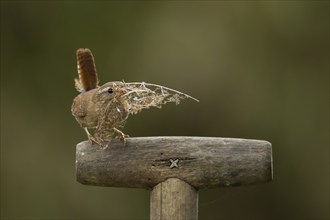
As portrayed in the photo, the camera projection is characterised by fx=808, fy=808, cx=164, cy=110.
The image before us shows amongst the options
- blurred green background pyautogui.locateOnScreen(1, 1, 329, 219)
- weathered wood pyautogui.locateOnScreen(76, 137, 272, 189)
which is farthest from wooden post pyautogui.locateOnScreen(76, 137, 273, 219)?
blurred green background pyautogui.locateOnScreen(1, 1, 329, 219)

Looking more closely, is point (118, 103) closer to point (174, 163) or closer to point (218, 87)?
point (174, 163)

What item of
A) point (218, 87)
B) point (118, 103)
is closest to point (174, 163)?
point (118, 103)

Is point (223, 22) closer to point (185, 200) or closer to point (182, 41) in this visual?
point (182, 41)

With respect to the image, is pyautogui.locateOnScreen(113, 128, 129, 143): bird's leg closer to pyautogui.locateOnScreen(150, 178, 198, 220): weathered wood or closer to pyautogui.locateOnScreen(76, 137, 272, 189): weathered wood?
pyautogui.locateOnScreen(76, 137, 272, 189): weathered wood


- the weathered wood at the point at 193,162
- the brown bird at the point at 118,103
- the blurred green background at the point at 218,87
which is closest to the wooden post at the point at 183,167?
the weathered wood at the point at 193,162
